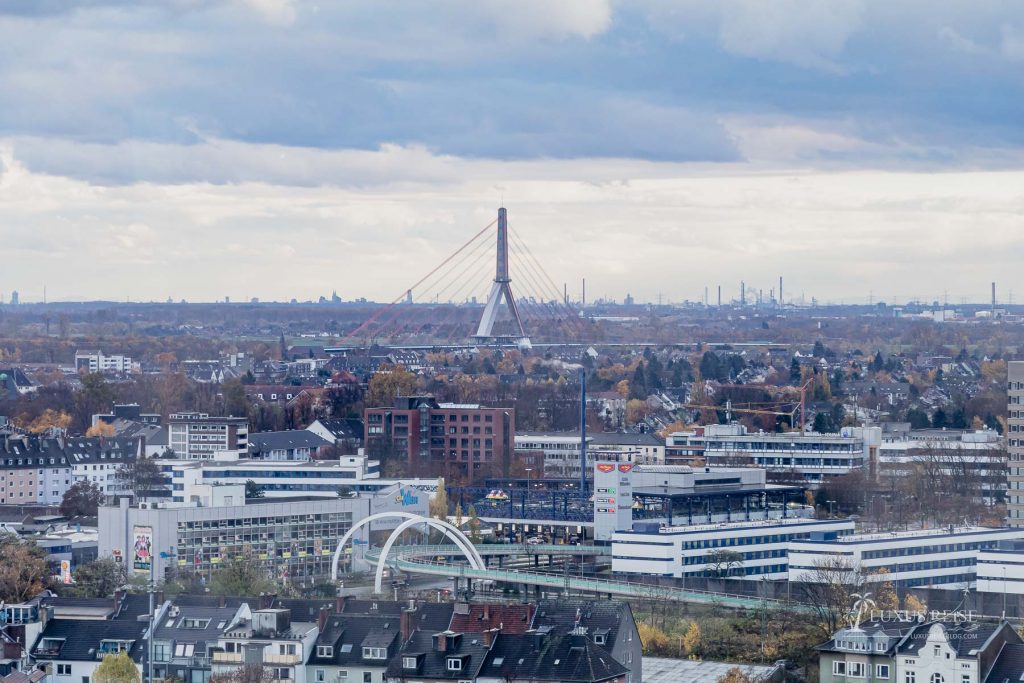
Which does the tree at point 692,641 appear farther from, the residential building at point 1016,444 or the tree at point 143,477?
the tree at point 143,477

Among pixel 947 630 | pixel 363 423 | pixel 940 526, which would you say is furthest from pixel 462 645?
pixel 363 423

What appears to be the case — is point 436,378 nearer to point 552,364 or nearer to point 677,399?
point 677,399

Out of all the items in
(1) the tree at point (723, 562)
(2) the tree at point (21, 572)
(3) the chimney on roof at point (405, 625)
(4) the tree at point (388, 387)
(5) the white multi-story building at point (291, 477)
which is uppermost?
(4) the tree at point (388, 387)

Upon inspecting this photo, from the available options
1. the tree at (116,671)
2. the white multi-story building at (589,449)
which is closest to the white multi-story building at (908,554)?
the tree at (116,671)

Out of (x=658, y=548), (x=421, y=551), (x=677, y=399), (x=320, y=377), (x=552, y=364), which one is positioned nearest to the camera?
(x=658, y=548)

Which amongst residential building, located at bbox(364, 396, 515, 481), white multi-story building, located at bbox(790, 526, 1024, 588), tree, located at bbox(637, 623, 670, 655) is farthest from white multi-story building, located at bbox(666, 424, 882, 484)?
tree, located at bbox(637, 623, 670, 655)

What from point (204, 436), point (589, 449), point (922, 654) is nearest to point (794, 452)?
point (589, 449)

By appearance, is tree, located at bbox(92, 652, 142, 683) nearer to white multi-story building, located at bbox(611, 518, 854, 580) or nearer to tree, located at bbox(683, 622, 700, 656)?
tree, located at bbox(683, 622, 700, 656)
